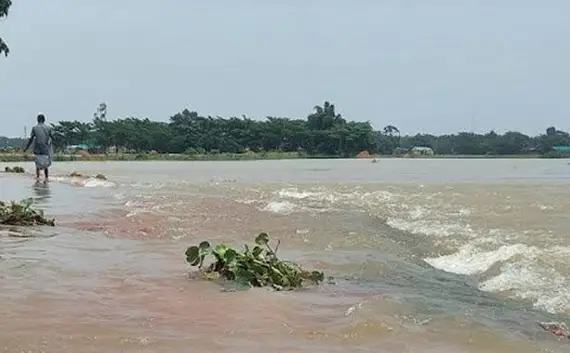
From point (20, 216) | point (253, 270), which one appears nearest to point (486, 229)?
point (253, 270)

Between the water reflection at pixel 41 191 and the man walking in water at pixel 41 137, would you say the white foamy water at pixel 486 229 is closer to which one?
the water reflection at pixel 41 191

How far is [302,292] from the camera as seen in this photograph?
5.99 meters

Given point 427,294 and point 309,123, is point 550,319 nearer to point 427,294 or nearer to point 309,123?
point 427,294

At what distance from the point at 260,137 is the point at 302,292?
89714 mm

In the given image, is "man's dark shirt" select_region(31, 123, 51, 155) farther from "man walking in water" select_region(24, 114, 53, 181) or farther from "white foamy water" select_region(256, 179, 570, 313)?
"white foamy water" select_region(256, 179, 570, 313)

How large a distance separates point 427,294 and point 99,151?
289 ft

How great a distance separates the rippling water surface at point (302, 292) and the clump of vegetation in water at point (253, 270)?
21cm

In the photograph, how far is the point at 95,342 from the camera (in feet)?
13.5

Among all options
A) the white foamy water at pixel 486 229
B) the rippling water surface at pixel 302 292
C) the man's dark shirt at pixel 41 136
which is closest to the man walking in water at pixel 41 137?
the man's dark shirt at pixel 41 136

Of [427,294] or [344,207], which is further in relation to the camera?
[344,207]

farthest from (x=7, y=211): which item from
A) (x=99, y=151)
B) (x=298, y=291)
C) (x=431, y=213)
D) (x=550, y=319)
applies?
(x=99, y=151)

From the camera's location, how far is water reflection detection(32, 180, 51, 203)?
14.5 meters

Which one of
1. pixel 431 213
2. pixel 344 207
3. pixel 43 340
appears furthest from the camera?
pixel 344 207

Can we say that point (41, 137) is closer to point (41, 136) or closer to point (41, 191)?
point (41, 136)
